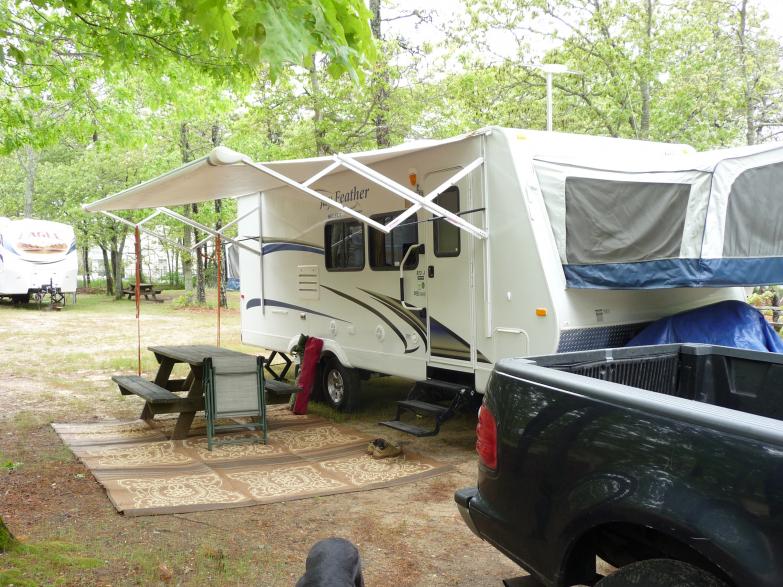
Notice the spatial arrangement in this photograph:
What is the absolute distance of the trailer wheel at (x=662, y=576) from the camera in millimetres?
2059

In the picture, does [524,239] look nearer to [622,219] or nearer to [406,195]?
[622,219]

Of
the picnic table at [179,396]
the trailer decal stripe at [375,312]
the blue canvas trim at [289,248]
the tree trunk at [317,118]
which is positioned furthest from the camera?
the tree trunk at [317,118]

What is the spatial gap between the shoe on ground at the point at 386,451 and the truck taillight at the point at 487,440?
3474 mm

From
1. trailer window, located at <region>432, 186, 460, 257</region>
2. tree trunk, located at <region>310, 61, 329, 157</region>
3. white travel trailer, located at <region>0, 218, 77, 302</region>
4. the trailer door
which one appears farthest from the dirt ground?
white travel trailer, located at <region>0, 218, 77, 302</region>

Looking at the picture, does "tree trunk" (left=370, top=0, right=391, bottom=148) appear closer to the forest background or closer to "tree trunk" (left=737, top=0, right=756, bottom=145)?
the forest background

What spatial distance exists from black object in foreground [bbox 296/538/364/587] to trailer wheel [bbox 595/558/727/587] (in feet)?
2.97

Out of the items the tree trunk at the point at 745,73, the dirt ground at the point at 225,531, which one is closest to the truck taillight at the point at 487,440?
the dirt ground at the point at 225,531

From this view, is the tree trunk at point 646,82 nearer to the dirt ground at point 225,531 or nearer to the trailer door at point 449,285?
the trailer door at point 449,285

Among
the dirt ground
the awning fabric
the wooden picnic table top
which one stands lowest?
the dirt ground

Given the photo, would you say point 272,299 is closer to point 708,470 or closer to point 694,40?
point 708,470

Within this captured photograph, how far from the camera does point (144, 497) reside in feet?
16.8

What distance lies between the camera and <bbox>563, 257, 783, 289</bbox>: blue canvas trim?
17.0 ft

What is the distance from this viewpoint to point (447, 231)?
6.56 meters

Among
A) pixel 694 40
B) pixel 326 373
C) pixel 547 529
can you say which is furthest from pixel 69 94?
pixel 694 40
